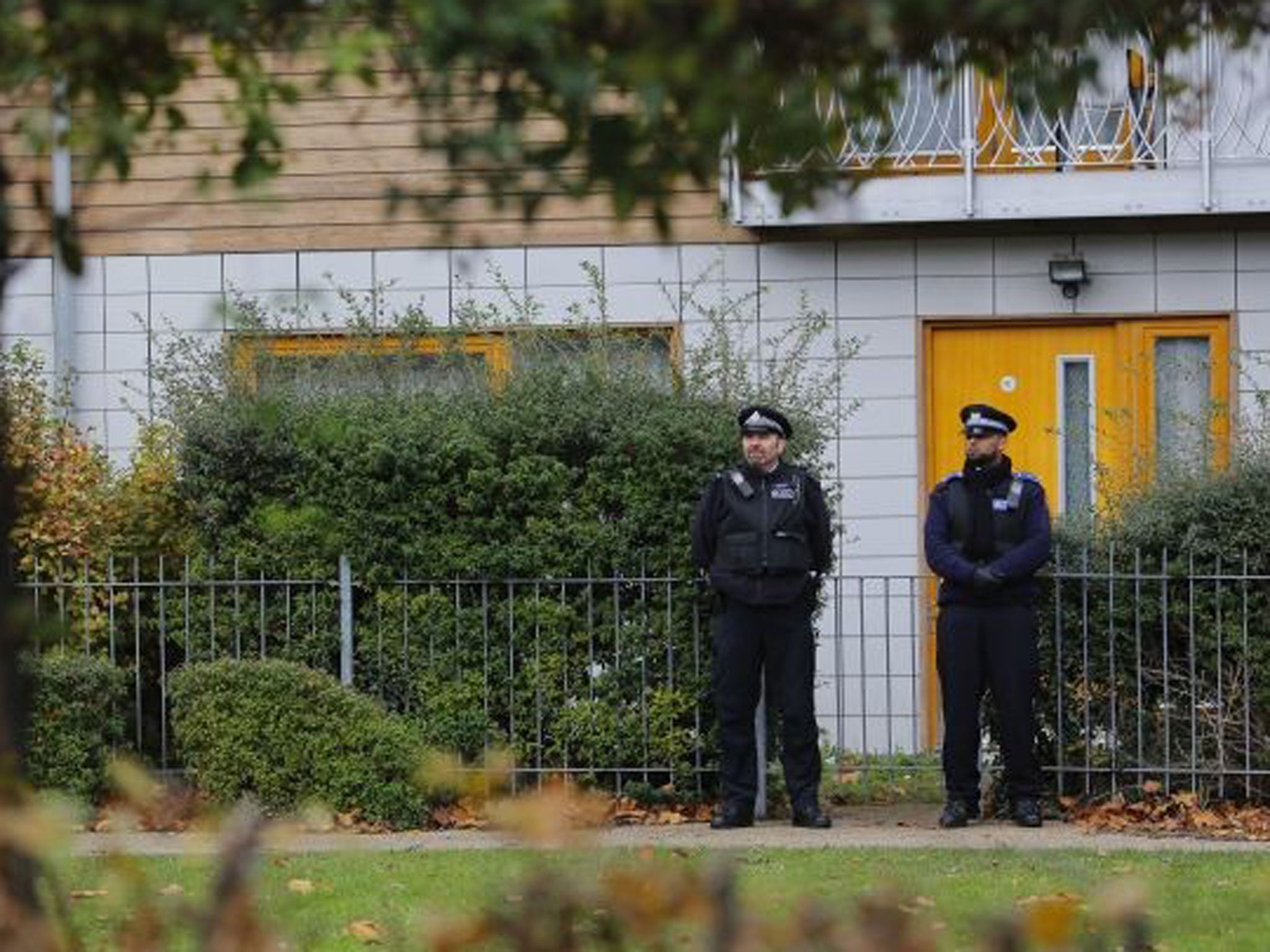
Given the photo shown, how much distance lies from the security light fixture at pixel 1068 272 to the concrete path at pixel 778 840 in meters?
4.43

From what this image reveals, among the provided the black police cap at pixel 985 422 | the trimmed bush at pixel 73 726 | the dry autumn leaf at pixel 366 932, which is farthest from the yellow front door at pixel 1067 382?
the dry autumn leaf at pixel 366 932

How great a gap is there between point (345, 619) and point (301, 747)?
2.78 ft

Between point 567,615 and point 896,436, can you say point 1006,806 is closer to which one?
point 567,615

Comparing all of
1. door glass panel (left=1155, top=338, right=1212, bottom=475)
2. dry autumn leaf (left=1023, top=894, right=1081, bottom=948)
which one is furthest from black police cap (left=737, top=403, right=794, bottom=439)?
dry autumn leaf (left=1023, top=894, right=1081, bottom=948)

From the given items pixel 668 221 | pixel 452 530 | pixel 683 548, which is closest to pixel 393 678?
pixel 452 530

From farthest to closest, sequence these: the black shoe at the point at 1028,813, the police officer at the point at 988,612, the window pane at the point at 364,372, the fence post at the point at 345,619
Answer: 1. the window pane at the point at 364,372
2. the fence post at the point at 345,619
3. the police officer at the point at 988,612
4. the black shoe at the point at 1028,813

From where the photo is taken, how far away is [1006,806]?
12336 mm

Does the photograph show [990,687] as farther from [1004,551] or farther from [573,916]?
[573,916]

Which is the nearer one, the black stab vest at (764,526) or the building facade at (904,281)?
the black stab vest at (764,526)

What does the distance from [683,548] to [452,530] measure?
1129mm

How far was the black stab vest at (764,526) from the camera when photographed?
39.2ft

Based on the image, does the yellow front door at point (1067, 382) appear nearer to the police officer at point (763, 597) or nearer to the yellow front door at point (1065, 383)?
the yellow front door at point (1065, 383)

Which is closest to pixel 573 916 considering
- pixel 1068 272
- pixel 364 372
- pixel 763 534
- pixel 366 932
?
pixel 366 932

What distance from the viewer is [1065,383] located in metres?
15.9
